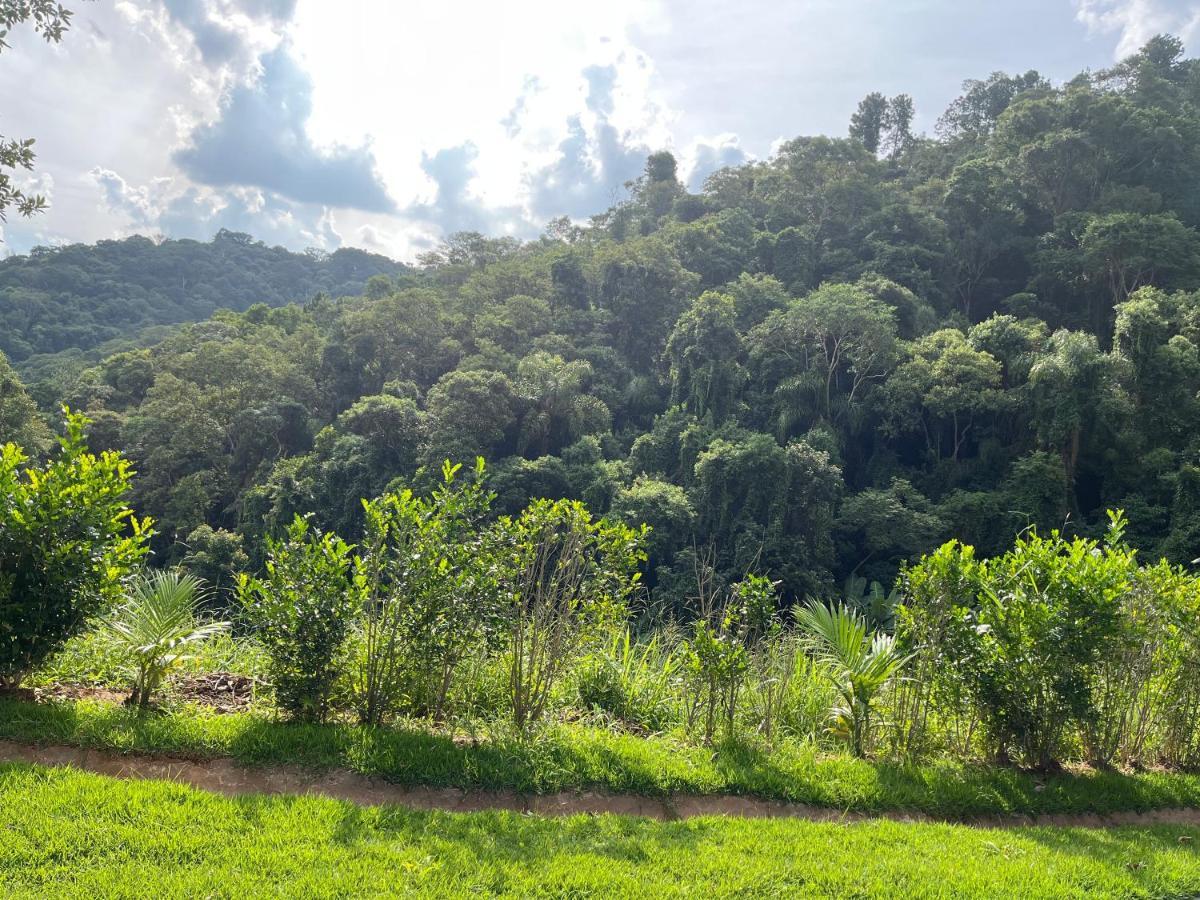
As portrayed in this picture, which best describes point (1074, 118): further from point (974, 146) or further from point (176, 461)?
point (176, 461)

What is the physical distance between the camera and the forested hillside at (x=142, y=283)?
4475 centimetres

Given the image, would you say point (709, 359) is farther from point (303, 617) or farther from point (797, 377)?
point (303, 617)

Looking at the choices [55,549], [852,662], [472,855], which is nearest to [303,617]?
[55,549]

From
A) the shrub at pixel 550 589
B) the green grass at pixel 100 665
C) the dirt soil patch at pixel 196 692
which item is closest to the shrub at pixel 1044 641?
the shrub at pixel 550 589

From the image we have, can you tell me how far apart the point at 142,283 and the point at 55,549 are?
63275 millimetres

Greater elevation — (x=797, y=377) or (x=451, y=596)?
(x=797, y=377)

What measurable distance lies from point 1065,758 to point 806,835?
2442mm

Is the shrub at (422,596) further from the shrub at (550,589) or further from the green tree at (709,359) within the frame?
the green tree at (709,359)

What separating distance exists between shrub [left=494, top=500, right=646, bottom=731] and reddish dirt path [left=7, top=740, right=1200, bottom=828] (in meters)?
0.61

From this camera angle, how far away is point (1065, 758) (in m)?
4.69

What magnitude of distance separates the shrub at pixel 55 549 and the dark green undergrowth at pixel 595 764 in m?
0.37

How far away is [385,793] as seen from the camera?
3.52 meters

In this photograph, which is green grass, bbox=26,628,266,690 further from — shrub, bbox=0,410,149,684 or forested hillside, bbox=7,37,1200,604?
forested hillside, bbox=7,37,1200,604

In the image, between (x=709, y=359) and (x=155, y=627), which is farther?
(x=709, y=359)
